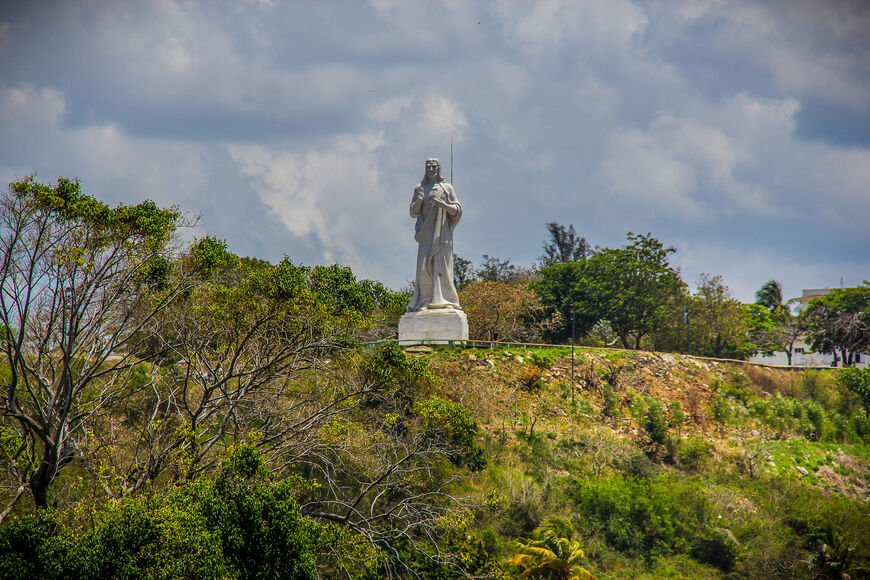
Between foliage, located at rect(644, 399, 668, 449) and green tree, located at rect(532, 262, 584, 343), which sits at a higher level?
green tree, located at rect(532, 262, 584, 343)

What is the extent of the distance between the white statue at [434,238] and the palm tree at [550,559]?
30.7ft

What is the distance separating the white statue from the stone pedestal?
0.29m

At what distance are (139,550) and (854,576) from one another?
550 inches

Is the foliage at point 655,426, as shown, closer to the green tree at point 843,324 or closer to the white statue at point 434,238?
the white statue at point 434,238

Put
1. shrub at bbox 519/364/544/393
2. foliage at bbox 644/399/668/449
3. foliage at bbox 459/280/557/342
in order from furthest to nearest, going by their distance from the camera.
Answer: foliage at bbox 459/280/557/342
shrub at bbox 519/364/544/393
foliage at bbox 644/399/668/449

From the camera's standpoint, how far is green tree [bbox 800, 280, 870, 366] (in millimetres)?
38375

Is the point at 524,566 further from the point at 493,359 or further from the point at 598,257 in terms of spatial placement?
the point at 598,257

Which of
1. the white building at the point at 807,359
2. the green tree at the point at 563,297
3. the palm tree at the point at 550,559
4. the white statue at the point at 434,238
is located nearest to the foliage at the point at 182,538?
the palm tree at the point at 550,559

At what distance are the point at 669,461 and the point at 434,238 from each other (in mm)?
9007

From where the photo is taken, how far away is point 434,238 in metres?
23.6

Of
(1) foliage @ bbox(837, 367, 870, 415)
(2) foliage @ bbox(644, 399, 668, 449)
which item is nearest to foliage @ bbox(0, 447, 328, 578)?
(2) foliage @ bbox(644, 399, 668, 449)

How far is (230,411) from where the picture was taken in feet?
43.5

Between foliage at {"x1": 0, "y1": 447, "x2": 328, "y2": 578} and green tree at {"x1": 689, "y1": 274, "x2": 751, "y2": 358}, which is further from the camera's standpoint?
green tree at {"x1": 689, "y1": 274, "x2": 751, "y2": 358}

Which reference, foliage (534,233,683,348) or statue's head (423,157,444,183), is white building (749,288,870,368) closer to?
foliage (534,233,683,348)
